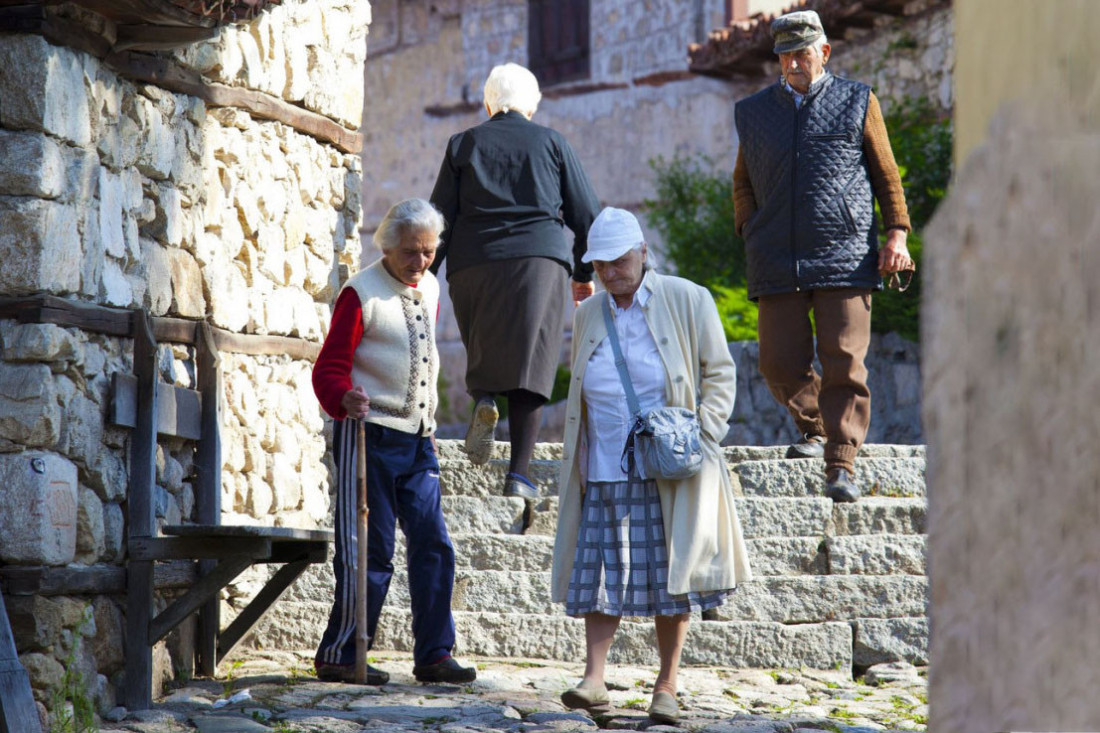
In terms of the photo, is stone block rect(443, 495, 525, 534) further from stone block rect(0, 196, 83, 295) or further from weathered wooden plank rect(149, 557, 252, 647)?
stone block rect(0, 196, 83, 295)

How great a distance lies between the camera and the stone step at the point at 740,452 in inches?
286

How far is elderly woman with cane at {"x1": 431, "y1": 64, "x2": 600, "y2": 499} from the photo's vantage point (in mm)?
6680

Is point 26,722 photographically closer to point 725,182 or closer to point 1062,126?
point 1062,126

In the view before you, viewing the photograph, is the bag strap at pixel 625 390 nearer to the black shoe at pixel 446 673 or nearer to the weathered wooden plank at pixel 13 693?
the black shoe at pixel 446 673

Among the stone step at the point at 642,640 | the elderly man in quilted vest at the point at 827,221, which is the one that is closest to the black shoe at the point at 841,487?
the elderly man in quilted vest at the point at 827,221

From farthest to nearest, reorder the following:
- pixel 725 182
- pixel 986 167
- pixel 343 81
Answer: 1. pixel 725 182
2. pixel 343 81
3. pixel 986 167

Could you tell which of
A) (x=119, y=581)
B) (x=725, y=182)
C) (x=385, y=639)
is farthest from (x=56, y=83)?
(x=725, y=182)

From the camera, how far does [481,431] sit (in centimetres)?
679

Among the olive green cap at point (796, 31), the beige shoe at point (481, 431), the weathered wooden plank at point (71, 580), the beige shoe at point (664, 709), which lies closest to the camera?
the weathered wooden plank at point (71, 580)

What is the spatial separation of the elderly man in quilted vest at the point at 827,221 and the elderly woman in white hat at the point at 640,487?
151 centimetres

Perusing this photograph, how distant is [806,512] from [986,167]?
4.62 meters

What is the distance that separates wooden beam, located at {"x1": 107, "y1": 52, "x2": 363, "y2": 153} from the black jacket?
509 millimetres

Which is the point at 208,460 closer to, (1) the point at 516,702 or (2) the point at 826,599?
(1) the point at 516,702

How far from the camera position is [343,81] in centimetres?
695
